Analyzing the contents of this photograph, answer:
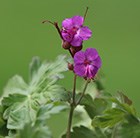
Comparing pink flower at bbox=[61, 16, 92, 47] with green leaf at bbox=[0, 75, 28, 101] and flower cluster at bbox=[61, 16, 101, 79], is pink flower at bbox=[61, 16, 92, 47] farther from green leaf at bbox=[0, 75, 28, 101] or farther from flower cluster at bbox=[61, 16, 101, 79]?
green leaf at bbox=[0, 75, 28, 101]

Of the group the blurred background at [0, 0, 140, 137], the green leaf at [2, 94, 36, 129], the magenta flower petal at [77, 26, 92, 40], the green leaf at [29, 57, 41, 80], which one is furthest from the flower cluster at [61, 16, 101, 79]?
the blurred background at [0, 0, 140, 137]

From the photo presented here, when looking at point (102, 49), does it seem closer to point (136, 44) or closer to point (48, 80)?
point (136, 44)

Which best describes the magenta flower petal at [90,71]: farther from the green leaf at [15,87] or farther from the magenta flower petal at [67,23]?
the green leaf at [15,87]

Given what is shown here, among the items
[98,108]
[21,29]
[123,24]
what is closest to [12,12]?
[21,29]

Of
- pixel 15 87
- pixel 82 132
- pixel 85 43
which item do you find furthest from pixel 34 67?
pixel 85 43

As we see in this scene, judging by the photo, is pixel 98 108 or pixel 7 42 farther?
pixel 7 42

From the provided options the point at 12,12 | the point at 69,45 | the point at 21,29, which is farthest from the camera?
the point at 12,12
